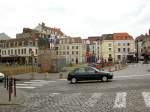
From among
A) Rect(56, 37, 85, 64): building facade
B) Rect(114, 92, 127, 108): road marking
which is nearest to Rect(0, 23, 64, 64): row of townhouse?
Rect(56, 37, 85, 64): building facade

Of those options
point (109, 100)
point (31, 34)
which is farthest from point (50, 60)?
point (31, 34)

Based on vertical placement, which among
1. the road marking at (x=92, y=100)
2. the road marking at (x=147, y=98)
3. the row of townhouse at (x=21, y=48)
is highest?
the row of townhouse at (x=21, y=48)

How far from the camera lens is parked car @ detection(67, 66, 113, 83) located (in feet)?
101

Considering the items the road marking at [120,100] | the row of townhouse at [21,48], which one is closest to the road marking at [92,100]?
the road marking at [120,100]

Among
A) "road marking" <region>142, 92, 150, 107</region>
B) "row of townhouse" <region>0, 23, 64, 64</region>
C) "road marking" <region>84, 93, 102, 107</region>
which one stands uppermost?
"row of townhouse" <region>0, 23, 64, 64</region>

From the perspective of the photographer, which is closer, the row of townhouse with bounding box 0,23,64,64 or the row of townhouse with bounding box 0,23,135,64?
the row of townhouse with bounding box 0,23,64,64

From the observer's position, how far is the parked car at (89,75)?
101 ft

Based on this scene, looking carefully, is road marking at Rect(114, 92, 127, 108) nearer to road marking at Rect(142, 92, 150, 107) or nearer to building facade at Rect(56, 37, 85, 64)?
road marking at Rect(142, 92, 150, 107)

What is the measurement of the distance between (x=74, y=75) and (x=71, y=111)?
16.1 metres

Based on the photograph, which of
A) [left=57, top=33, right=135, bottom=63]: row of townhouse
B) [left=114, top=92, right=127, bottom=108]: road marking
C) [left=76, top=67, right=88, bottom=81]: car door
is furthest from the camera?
[left=57, top=33, right=135, bottom=63]: row of townhouse

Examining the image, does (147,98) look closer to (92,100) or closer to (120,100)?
(120,100)

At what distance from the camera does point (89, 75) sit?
31.0 metres

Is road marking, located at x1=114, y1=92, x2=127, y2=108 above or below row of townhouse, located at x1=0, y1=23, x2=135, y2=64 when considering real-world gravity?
below

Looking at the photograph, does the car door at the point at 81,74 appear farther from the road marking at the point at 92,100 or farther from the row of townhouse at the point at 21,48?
the row of townhouse at the point at 21,48
